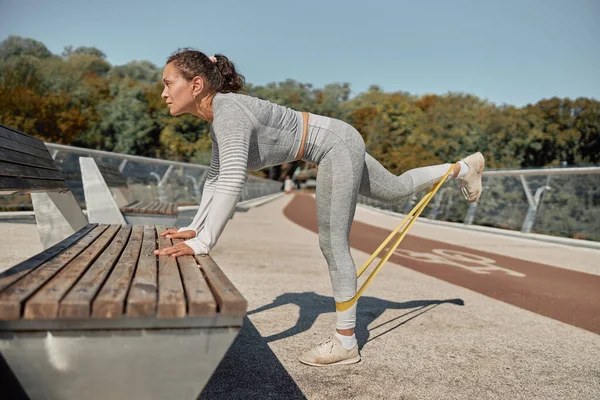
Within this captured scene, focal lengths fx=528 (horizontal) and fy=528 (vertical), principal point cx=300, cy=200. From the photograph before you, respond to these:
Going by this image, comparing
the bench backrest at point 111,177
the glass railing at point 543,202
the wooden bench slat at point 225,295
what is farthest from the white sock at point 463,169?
the glass railing at point 543,202

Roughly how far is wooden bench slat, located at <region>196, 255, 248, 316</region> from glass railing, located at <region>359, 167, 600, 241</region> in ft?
34.7

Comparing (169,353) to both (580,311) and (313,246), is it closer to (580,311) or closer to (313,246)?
(580,311)

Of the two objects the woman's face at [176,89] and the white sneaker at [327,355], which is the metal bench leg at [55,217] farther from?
the white sneaker at [327,355]

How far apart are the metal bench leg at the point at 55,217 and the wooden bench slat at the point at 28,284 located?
1.81 m

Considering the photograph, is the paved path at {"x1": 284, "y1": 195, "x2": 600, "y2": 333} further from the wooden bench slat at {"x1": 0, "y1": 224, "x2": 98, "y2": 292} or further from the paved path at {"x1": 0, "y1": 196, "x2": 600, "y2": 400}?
the wooden bench slat at {"x1": 0, "y1": 224, "x2": 98, "y2": 292}

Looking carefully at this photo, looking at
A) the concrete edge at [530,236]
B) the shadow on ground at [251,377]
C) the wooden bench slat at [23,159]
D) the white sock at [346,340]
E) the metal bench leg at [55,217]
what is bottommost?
the concrete edge at [530,236]

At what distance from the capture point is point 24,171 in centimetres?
291

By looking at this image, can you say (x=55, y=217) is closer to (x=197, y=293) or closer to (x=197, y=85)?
(x=197, y=85)

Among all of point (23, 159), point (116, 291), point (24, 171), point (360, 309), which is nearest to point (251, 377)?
point (116, 291)

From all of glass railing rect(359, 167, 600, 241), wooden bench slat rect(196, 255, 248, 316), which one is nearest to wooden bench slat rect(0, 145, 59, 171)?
wooden bench slat rect(196, 255, 248, 316)

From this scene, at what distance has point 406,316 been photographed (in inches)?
167

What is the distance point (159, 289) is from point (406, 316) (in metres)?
3.03

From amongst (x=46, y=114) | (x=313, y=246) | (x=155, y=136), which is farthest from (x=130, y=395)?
(x=155, y=136)

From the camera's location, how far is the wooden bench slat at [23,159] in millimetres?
2718
